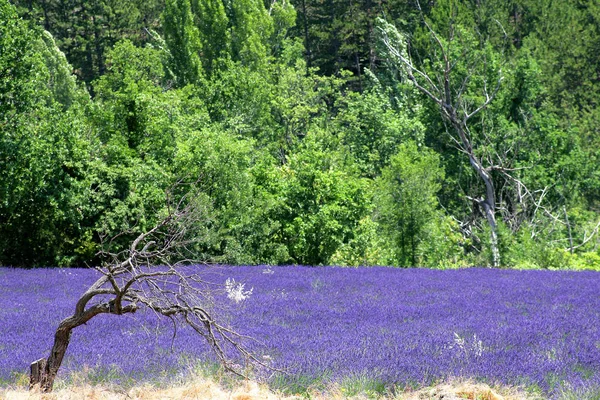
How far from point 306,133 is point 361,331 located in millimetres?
29279

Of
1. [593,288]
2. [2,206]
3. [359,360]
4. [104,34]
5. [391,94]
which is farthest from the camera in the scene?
[104,34]

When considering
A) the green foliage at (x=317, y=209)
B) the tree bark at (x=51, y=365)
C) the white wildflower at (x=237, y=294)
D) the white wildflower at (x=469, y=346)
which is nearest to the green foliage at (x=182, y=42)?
the green foliage at (x=317, y=209)

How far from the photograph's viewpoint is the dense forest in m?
20.9

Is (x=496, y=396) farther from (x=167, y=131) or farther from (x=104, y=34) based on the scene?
(x=104, y=34)

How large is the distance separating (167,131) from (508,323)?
1505cm

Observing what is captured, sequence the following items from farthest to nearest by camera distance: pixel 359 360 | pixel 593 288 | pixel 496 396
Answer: pixel 593 288, pixel 359 360, pixel 496 396

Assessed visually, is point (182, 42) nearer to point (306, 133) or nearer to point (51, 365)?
point (306, 133)

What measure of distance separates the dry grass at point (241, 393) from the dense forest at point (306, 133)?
159cm

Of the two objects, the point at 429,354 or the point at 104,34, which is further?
the point at 104,34

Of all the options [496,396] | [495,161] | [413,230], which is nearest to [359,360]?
[496,396]

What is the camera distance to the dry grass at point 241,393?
7336mm

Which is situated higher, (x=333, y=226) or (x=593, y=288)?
(x=333, y=226)

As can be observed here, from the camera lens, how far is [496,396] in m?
7.32

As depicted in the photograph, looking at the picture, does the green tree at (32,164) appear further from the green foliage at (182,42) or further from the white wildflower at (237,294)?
the green foliage at (182,42)
